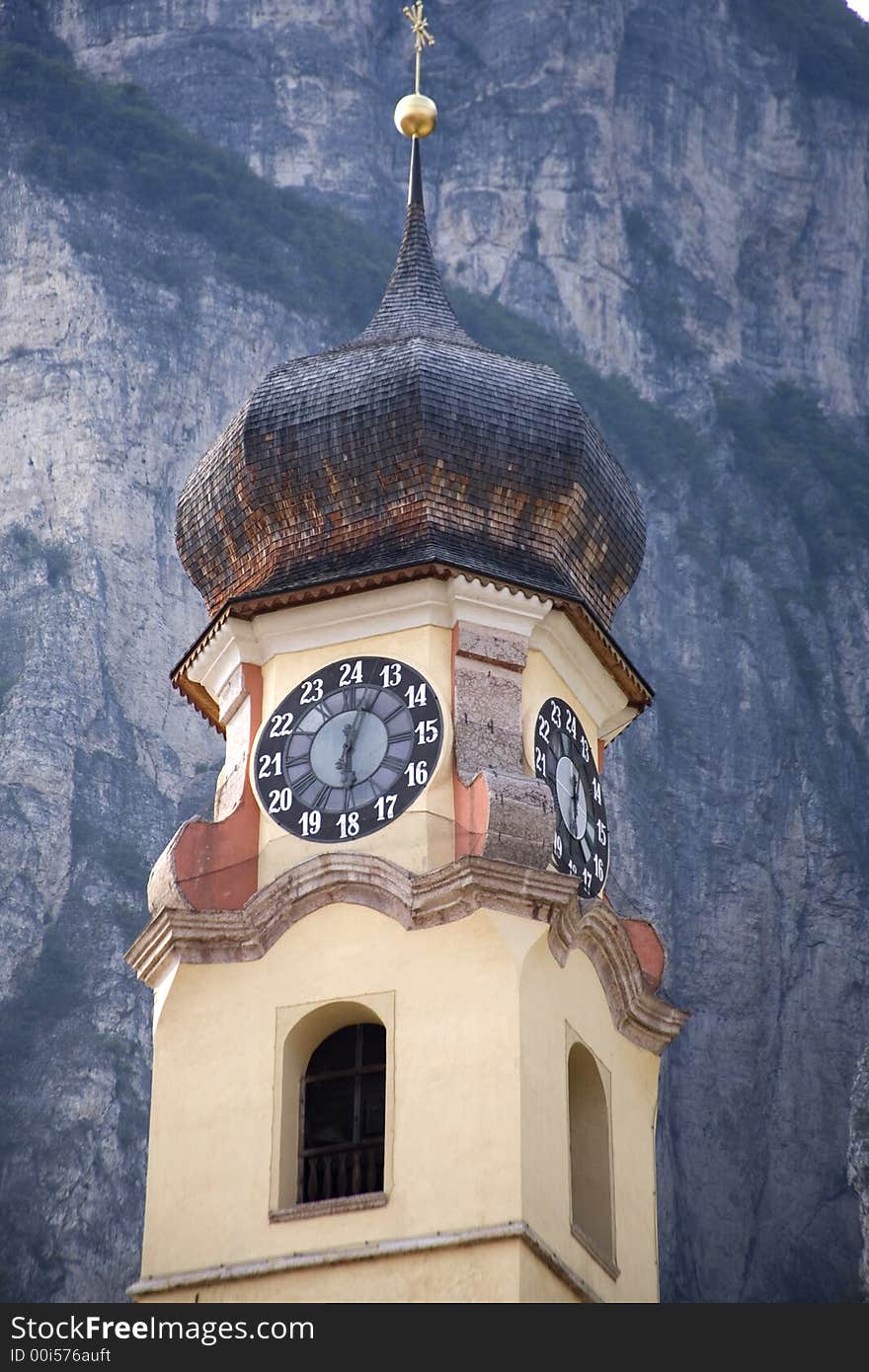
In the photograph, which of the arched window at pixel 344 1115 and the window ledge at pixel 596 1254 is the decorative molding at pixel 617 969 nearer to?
the arched window at pixel 344 1115

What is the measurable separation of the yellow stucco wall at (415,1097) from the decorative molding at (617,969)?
134 mm

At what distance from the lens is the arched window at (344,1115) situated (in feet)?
62.6

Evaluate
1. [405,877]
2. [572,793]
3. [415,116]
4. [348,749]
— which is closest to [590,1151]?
[405,877]

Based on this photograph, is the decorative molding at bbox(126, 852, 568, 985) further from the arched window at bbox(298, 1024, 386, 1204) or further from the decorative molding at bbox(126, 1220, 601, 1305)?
the decorative molding at bbox(126, 1220, 601, 1305)

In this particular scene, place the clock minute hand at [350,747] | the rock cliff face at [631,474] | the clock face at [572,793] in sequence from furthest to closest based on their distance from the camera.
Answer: the rock cliff face at [631,474] < the clock face at [572,793] < the clock minute hand at [350,747]

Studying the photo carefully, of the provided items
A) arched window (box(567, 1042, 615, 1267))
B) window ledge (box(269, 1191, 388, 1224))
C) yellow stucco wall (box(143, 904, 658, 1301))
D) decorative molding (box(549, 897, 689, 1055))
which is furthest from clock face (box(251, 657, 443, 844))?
window ledge (box(269, 1191, 388, 1224))

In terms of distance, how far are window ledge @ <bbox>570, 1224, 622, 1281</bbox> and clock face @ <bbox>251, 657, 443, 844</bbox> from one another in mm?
2698

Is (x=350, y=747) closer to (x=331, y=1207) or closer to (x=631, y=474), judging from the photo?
(x=331, y=1207)

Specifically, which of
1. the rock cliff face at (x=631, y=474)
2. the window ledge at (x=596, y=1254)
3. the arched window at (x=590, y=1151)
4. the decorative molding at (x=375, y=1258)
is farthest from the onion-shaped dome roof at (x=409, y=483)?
the rock cliff face at (x=631, y=474)

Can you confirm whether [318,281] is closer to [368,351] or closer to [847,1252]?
[847,1252]

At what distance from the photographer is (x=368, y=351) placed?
22547 millimetres

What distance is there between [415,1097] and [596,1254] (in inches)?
57.5

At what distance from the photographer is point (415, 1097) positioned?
18.9 meters

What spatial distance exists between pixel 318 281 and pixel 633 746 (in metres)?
10.9
